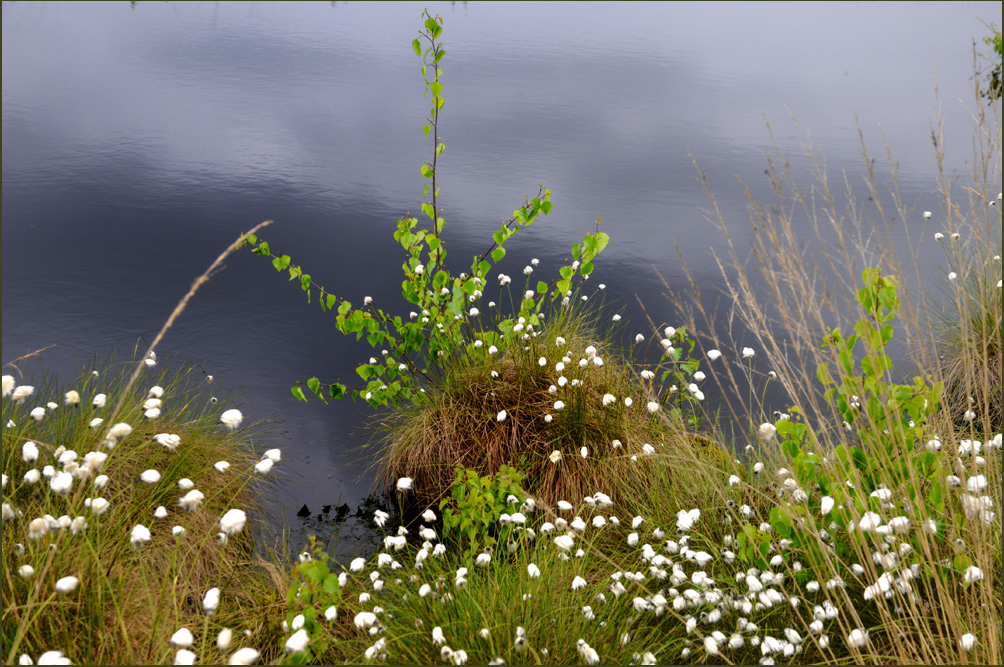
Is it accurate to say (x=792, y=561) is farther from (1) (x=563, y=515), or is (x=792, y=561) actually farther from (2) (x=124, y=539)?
(2) (x=124, y=539)

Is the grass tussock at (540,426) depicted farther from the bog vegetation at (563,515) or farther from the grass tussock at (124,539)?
the grass tussock at (124,539)

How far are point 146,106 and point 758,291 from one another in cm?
991

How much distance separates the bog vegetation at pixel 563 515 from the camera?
7.06 feet

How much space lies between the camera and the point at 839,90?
1444 cm

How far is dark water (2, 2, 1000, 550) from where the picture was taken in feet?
18.0

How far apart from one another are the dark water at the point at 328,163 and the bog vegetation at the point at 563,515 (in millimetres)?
724

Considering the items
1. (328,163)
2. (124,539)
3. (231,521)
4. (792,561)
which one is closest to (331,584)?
(231,521)

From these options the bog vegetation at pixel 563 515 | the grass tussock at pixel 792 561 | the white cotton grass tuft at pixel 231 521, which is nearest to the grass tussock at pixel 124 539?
the bog vegetation at pixel 563 515

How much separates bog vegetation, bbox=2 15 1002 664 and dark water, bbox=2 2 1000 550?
0.72 metres

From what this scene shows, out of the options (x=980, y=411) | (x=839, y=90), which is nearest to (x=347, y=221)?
(x=980, y=411)

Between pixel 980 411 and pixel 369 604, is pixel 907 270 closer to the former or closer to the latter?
pixel 980 411

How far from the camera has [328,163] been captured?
9.40 meters

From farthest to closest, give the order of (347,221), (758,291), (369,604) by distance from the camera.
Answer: (347,221)
(758,291)
(369,604)

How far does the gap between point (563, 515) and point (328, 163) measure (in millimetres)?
7034
